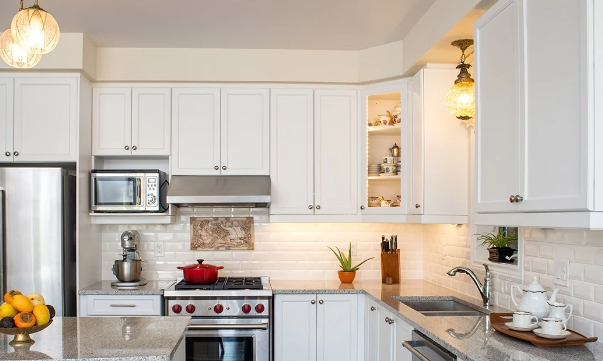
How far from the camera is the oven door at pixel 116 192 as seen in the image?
4.41 m

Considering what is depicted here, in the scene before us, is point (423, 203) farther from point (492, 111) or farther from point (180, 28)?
point (180, 28)

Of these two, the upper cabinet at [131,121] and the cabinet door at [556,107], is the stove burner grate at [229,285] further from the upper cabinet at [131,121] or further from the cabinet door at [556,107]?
the cabinet door at [556,107]

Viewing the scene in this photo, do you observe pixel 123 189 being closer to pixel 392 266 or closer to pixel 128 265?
pixel 128 265

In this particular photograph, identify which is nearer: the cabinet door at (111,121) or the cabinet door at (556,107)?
the cabinet door at (556,107)

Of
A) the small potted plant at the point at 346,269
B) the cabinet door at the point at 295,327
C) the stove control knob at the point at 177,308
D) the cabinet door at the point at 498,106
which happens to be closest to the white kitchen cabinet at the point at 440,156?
the small potted plant at the point at 346,269

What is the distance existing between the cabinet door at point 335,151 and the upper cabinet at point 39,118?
179 cm

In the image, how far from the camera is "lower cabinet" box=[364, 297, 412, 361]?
3.22m

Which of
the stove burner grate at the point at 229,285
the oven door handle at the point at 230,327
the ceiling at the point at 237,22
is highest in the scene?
the ceiling at the point at 237,22

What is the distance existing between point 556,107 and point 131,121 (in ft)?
10.8

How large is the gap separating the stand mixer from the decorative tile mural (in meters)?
0.49

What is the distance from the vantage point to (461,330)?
8.85 ft

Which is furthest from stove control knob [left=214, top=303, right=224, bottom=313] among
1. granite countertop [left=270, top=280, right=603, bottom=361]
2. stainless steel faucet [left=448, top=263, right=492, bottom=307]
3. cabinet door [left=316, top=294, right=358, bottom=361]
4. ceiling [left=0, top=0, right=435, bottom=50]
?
ceiling [left=0, top=0, right=435, bottom=50]

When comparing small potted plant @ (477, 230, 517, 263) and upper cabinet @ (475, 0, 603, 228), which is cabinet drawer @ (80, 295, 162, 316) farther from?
upper cabinet @ (475, 0, 603, 228)

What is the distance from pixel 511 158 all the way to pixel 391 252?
221cm
